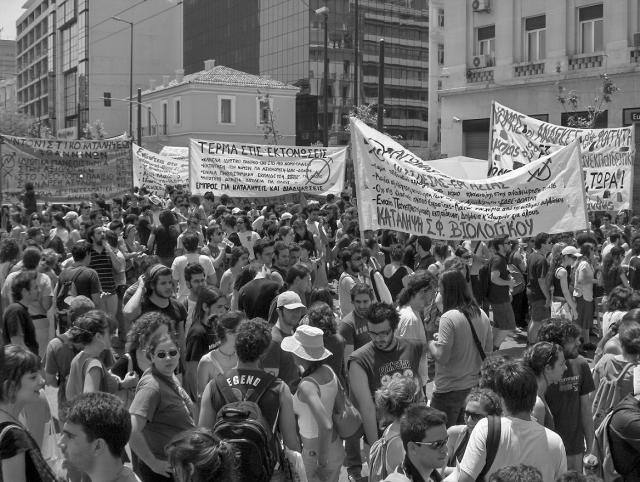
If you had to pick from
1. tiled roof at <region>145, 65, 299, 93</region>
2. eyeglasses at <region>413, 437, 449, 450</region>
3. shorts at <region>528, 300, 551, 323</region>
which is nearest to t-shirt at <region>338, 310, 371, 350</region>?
eyeglasses at <region>413, 437, 449, 450</region>

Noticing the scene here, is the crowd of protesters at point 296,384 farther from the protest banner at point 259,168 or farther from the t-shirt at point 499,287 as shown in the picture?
the protest banner at point 259,168

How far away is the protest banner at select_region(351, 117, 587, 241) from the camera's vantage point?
9.02 metres

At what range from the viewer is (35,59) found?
352 feet

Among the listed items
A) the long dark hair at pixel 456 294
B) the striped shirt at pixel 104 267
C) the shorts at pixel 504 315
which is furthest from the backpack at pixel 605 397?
the striped shirt at pixel 104 267

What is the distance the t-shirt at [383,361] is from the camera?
551cm

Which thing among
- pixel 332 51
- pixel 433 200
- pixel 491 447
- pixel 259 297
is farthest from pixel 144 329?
pixel 332 51

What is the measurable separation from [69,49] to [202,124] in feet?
130

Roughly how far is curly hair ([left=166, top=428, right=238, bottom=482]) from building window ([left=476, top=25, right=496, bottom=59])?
98.7ft

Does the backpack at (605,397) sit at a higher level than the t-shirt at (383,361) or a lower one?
lower

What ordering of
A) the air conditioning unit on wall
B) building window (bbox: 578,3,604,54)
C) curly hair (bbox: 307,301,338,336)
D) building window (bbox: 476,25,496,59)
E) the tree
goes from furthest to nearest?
building window (bbox: 476,25,496,59) < the air conditioning unit on wall < building window (bbox: 578,3,604,54) < the tree < curly hair (bbox: 307,301,338,336)

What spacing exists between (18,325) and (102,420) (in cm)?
373

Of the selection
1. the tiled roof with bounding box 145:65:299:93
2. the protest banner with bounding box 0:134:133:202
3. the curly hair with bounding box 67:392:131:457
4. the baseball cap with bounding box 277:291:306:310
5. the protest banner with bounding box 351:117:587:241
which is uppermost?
the tiled roof with bounding box 145:65:299:93

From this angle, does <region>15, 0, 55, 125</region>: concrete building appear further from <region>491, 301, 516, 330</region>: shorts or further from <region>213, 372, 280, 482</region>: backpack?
<region>213, 372, 280, 482</region>: backpack

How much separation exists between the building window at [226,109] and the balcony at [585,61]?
35835 millimetres
